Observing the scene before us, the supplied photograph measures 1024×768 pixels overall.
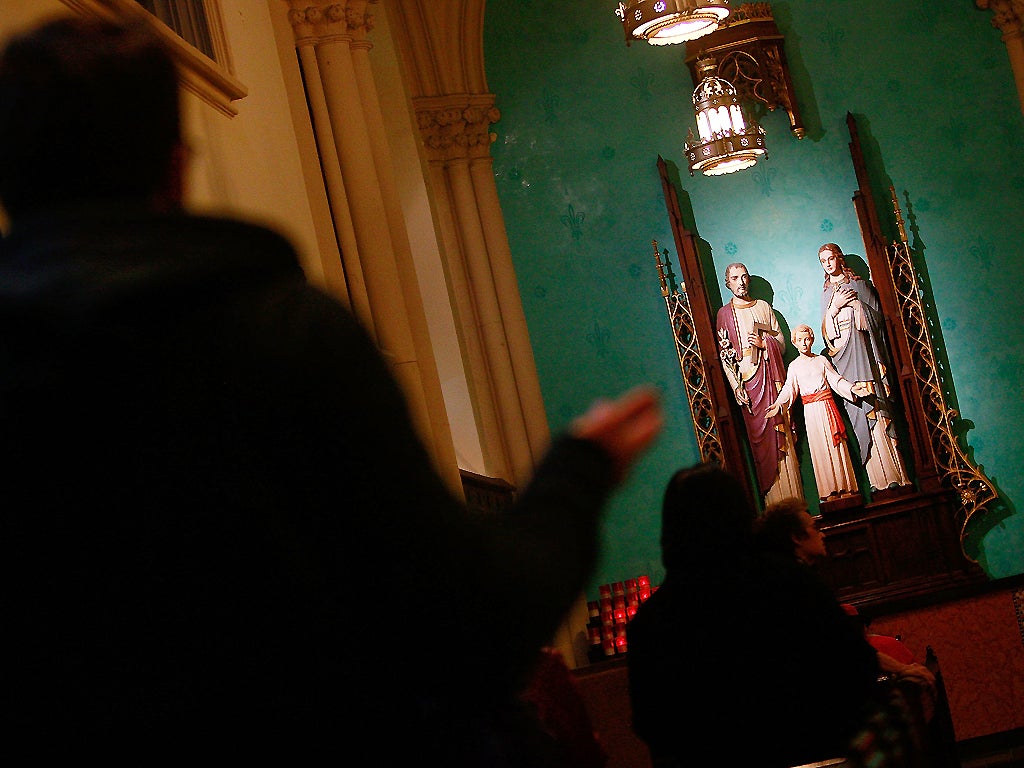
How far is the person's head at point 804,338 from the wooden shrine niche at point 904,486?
1.92 ft

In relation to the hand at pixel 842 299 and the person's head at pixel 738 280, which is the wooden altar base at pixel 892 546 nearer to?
the hand at pixel 842 299

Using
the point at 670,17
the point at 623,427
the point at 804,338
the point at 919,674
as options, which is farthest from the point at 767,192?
the point at 623,427

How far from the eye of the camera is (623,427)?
963mm

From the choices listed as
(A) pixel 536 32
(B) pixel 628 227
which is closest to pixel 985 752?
(B) pixel 628 227

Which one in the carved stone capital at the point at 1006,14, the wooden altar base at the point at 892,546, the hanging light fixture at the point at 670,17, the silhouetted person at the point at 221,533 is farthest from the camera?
the carved stone capital at the point at 1006,14

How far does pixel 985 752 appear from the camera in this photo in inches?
281

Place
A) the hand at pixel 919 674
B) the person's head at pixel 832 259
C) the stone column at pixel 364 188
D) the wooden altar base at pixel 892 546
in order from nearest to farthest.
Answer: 1. the hand at pixel 919 674
2. the stone column at pixel 364 188
3. the wooden altar base at pixel 892 546
4. the person's head at pixel 832 259

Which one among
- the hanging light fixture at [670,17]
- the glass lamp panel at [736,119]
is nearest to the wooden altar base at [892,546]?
the glass lamp panel at [736,119]

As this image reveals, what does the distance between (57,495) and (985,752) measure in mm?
7260

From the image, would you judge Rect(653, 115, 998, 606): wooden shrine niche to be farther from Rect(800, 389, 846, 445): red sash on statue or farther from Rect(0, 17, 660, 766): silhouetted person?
Rect(0, 17, 660, 766): silhouetted person

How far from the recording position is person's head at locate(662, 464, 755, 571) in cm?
266

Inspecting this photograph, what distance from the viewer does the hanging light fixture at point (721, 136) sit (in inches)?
366

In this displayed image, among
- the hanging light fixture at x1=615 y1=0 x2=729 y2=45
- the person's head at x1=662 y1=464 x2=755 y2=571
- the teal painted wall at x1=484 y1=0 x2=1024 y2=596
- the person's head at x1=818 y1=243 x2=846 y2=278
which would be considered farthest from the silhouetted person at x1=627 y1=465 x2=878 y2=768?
the teal painted wall at x1=484 y1=0 x2=1024 y2=596

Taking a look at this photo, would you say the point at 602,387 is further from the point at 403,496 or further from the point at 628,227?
the point at 403,496
